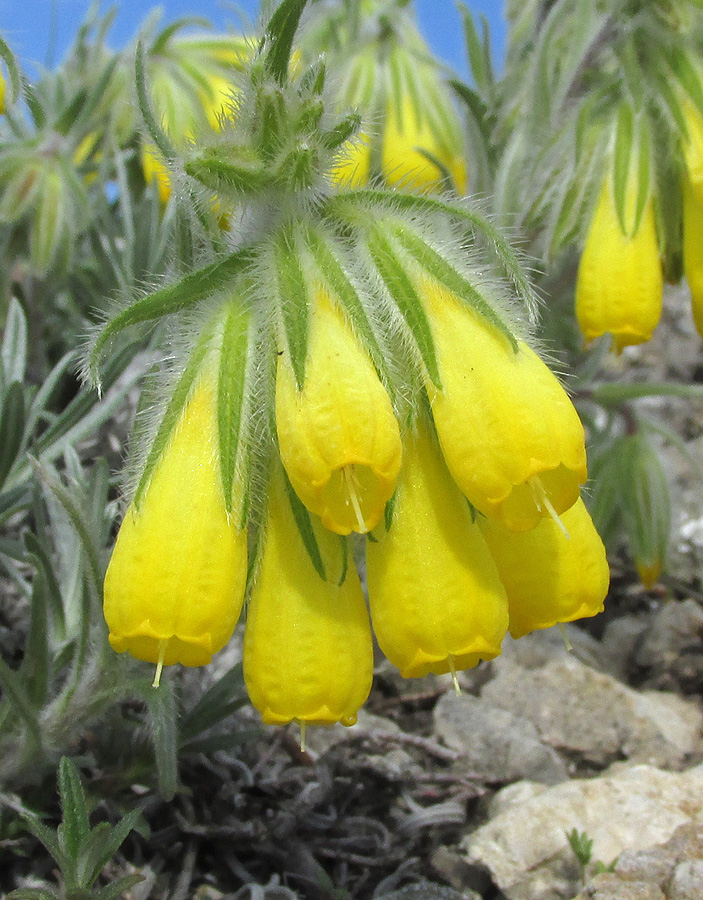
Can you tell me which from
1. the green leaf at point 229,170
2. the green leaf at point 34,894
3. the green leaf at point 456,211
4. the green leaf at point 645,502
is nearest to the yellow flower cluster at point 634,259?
the green leaf at point 456,211

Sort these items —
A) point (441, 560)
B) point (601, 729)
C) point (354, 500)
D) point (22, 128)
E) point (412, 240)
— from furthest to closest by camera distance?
point (22, 128) → point (601, 729) → point (412, 240) → point (441, 560) → point (354, 500)

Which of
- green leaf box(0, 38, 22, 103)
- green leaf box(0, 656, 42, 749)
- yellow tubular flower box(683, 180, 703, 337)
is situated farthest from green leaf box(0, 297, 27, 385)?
yellow tubular flower box(683, 180, 703, 337)

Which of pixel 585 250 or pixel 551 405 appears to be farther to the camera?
pixel 585 250

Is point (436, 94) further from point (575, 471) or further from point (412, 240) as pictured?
point (575, 471)

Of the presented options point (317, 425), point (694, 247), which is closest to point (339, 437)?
point (317, 425)

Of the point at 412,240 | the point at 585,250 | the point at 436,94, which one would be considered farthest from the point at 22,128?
the point at 412,240

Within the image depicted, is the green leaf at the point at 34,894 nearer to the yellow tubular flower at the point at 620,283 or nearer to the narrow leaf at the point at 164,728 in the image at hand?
the narrow leaf at the point at 164,728

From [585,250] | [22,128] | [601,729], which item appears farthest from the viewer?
[22,128]

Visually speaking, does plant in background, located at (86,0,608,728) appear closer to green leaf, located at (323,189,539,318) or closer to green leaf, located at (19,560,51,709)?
green leaf, located at (323,189,539,318)
